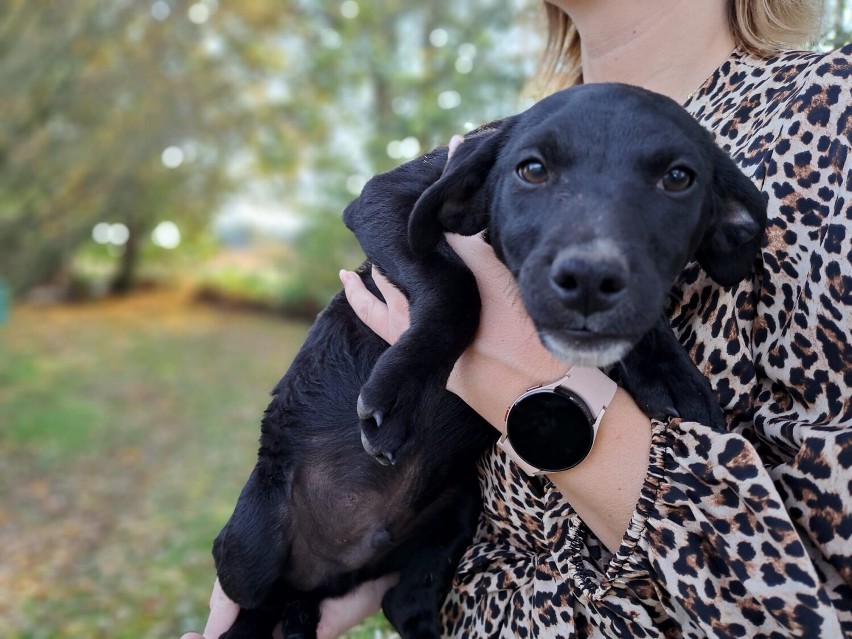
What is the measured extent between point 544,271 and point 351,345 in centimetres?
87

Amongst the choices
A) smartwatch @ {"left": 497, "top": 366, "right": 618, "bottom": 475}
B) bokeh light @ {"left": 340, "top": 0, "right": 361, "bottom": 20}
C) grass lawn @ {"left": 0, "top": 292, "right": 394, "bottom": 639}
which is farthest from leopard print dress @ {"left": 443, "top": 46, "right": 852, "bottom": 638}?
bokeh light @ {"left": 340, "top": 0, "right": 361, "bottom": 20}

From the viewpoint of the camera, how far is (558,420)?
1591mm

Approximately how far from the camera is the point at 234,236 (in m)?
22.7

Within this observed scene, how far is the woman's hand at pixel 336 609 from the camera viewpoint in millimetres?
2262

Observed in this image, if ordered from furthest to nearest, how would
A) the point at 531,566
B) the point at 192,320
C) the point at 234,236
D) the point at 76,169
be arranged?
the point at 234,236 → the point at 192,320 → the point at 76,169 → the point at 531,566

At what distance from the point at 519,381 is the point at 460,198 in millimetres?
499

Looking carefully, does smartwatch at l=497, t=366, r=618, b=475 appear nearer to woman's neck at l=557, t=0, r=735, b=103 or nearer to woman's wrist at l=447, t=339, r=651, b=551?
woman's wrist at l=447, t=339, r=651, b=551

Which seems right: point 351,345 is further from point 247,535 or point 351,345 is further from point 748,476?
point 748,476

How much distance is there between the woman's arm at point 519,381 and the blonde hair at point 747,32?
89 centimetres

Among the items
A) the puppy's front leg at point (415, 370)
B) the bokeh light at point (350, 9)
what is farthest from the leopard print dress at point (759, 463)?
the bokeh light at point (350, 9)

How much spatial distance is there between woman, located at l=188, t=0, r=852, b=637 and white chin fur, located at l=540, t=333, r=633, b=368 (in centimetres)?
12

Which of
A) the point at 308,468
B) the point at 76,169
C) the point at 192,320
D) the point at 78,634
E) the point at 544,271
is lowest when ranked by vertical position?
the point at 192,320

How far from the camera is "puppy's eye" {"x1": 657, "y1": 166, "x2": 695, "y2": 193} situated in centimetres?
161

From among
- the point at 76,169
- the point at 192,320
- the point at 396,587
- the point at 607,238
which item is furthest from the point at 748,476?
the point at 192,320
